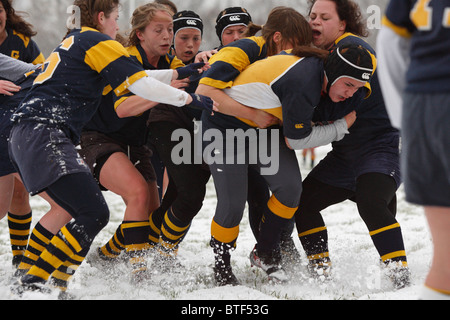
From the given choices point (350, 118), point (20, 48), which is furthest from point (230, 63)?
point (20, 48)

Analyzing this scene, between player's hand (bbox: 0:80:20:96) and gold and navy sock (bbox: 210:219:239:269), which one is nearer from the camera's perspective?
gold and navy sock (bbox: 210:219:239:269)

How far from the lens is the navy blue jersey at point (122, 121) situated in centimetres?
349

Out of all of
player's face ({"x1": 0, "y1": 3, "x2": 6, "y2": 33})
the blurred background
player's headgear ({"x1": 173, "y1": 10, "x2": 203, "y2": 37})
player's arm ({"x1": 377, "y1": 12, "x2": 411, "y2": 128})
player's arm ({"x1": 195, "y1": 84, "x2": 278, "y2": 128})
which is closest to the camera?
player's arm ({"x1": 377, "y1": 12, "x2": 411, "y2": 128})

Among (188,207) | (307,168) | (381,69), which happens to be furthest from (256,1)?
(381,69)

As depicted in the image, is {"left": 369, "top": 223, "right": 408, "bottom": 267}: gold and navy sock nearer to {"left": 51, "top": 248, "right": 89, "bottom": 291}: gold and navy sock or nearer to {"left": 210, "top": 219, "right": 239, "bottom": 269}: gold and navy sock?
{"left": 210, "top": 219, "right": 239, "bottom": 269}: gold and navy sock

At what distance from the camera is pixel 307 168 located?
1209 centimetres

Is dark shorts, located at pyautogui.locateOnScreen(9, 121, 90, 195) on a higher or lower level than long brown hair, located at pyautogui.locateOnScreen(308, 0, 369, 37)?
lower

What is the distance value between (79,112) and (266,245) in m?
1.37

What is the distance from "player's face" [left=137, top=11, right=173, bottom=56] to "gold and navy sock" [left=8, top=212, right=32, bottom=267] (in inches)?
58.2

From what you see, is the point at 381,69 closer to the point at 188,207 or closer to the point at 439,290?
the point at 439,290

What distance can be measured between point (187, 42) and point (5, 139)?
144 centimetres

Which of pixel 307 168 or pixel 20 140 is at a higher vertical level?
pixel 20 140

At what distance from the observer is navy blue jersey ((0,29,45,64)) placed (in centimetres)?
382

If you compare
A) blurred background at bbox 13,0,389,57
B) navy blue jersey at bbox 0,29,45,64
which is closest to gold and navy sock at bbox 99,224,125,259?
navy blue jersey at bbox 0,29,45,64
